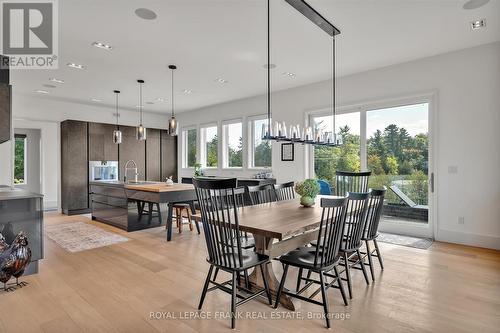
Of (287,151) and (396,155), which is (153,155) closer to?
(287,151)

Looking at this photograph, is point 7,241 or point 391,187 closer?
point 7,241

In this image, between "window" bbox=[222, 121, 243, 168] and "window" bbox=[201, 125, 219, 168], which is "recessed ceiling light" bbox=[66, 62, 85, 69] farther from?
"window" bbox=[201, 125, 219, 168]

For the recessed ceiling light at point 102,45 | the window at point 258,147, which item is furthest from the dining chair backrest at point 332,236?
the window at point 258,147

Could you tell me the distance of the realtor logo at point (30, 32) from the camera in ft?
9.62

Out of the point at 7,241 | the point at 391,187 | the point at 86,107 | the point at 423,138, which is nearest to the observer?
the point at 7,241

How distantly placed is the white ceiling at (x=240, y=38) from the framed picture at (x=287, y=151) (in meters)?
1.31

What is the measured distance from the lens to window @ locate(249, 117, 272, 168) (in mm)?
6699

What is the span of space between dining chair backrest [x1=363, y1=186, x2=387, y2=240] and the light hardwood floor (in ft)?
1.63

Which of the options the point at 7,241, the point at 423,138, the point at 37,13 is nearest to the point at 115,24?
the point at 37,13

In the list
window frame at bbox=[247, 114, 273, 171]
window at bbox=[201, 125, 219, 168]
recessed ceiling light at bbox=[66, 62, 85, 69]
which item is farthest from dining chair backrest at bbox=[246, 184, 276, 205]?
window at bbox=[201, 125, 219, 168]

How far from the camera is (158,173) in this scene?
8461 mm

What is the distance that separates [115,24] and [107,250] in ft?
9.74

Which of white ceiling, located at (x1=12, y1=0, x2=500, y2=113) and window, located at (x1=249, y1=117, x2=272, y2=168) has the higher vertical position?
white ceiling, located at (x1=12, y1=0, x2=500, y2=113)

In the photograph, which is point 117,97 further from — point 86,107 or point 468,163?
point 468,163
